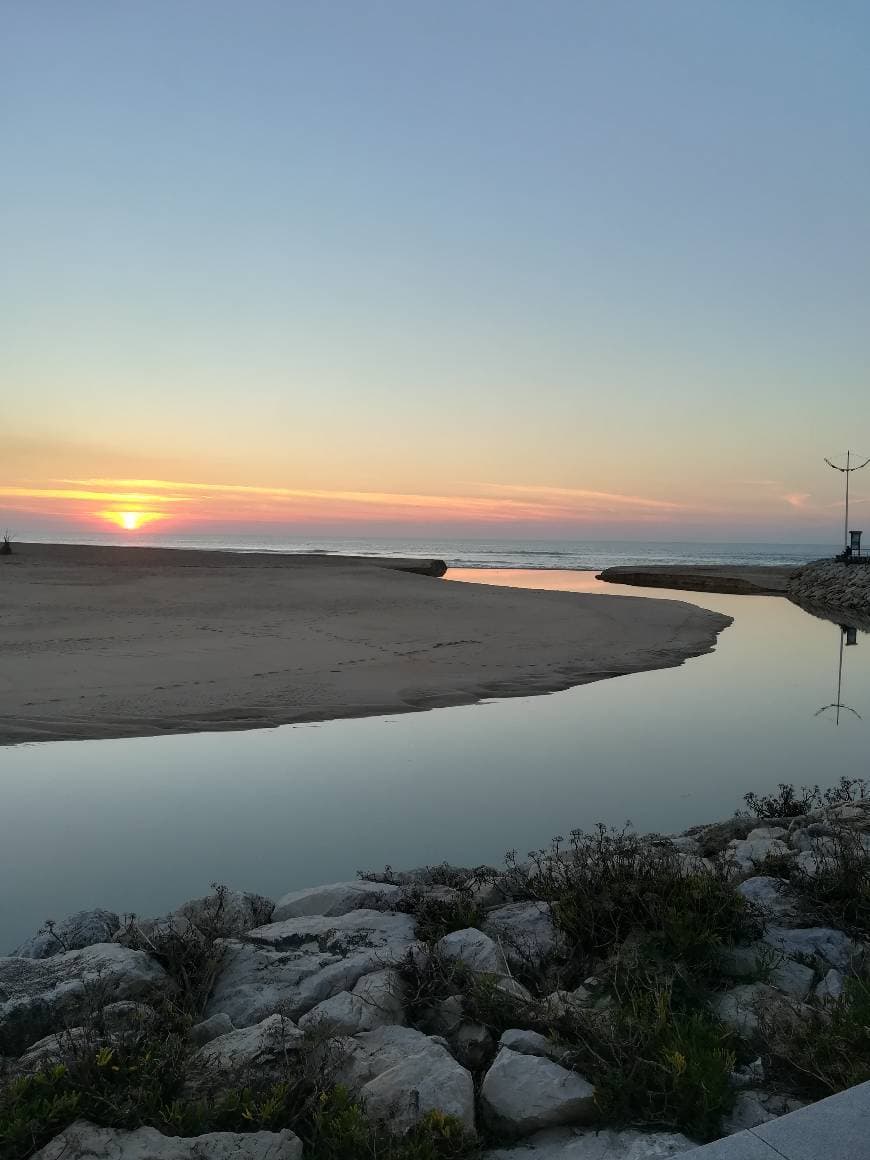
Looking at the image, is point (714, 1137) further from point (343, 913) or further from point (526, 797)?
point (526, 797)

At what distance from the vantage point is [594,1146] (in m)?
3.35

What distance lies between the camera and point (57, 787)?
9.04 metres

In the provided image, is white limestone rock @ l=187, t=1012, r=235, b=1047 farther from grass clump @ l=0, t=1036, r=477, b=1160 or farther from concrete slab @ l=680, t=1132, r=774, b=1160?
concrete slab @ l=680, t=1132, r=774, b=1160

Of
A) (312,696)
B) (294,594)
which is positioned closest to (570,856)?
(312,696)

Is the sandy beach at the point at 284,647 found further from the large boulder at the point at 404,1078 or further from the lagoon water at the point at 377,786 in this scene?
the large boulder at the point at 404,1078

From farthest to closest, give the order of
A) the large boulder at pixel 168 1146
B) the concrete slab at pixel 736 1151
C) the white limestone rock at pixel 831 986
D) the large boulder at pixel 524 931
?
the large boulder at pixel 524 931, the white limestone rock at pixel 831 986, the large boulder at pixel 168 1146, the concrete slab at pixel 736 1151

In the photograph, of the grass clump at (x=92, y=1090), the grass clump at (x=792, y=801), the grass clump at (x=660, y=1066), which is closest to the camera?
the grass clump at (x=92, y=1090)

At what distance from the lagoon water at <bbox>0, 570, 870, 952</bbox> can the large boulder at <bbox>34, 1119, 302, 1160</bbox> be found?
2.82 metres

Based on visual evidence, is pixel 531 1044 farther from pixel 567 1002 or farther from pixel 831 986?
pixel 831 986

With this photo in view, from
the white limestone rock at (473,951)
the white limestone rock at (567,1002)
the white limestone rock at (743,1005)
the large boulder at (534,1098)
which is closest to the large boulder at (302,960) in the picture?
the white limestone rock at (473,951)

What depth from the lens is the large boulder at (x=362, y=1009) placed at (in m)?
4.14

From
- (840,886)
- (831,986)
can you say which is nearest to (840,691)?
(840,886)

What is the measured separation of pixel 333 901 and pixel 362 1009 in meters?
1.54

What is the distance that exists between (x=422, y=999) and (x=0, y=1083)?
1.89m
